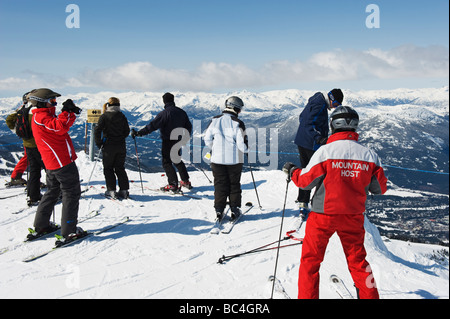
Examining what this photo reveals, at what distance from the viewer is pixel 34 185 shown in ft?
22.7

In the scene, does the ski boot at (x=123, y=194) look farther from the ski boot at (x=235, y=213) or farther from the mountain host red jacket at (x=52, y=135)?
the ski boot at (x=235, y=213)

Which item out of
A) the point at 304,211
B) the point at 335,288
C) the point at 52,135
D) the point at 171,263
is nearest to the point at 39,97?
the point at 52,135

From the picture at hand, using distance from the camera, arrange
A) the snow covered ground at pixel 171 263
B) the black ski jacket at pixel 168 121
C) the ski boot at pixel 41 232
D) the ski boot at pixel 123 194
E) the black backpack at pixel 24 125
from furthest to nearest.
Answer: the black ski jacket at pixel 168 121 < the ski boot at pixel 123 194 < the black backpack at pixel 24 125 < the ski boot at pixel 41 232 < the snow covered ground at pixel 171 263

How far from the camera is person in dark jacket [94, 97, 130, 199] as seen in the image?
23.4 feet

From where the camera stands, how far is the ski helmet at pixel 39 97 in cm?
473

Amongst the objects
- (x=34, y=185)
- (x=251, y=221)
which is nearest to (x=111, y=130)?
(x=34, y=185)

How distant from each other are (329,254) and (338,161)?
7.50 ft

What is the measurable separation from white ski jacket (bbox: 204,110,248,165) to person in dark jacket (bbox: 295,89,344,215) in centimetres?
123

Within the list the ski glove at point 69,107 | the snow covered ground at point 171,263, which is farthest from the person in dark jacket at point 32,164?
the ski glove at point 69,107

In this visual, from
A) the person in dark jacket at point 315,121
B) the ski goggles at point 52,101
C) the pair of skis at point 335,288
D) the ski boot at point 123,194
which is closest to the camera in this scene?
the pair of skis at point 335,288

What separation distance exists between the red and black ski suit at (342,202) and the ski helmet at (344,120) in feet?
0.28

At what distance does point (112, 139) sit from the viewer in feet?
24.0

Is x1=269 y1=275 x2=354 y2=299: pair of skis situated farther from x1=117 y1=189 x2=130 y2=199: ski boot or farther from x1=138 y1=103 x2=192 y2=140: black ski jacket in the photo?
x1=138 y1=103 x2=192 y2=140: black ski jacket
